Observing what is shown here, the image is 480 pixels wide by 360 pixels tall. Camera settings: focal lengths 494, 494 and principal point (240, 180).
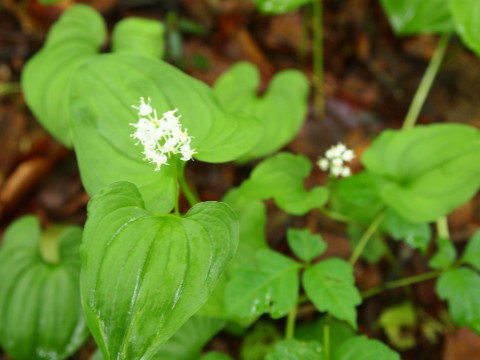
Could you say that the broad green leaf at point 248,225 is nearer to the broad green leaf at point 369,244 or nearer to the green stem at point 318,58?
the broad green leaf at point 369,244

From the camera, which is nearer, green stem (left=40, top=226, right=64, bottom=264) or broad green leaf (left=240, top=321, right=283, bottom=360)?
broad green leaf (left=240, top=321, right=283, bottom=360)

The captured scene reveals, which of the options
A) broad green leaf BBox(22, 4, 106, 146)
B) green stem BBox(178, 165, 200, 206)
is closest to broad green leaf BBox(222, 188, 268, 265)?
green stem BBox(178, 165, 200, 206)

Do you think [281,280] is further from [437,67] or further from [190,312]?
[437,67]

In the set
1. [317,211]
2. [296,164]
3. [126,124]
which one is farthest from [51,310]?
[317,211]

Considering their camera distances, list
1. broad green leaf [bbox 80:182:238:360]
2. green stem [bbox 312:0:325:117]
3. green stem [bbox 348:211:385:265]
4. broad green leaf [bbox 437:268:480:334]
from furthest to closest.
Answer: green stem [bbox 312:0:325:117] < green stem [bbox 348:211:385:265] < broad green leaf [bbox 437:268:480:334] < broad green leaf [bbox 80:182:238:360]

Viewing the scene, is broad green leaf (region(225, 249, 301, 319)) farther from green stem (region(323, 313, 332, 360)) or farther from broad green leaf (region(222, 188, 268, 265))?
green stem (region(323, 313, 332, 360))

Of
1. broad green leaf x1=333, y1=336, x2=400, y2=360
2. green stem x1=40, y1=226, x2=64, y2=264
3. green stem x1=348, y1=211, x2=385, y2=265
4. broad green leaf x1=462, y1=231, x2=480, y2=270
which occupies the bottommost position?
green stem x1=40, y1=226, x2=64, y2=264

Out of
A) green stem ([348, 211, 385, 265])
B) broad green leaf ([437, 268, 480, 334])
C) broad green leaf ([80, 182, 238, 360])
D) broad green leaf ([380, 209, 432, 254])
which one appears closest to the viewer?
broad green leaf ([80, 182, 238, 360])
